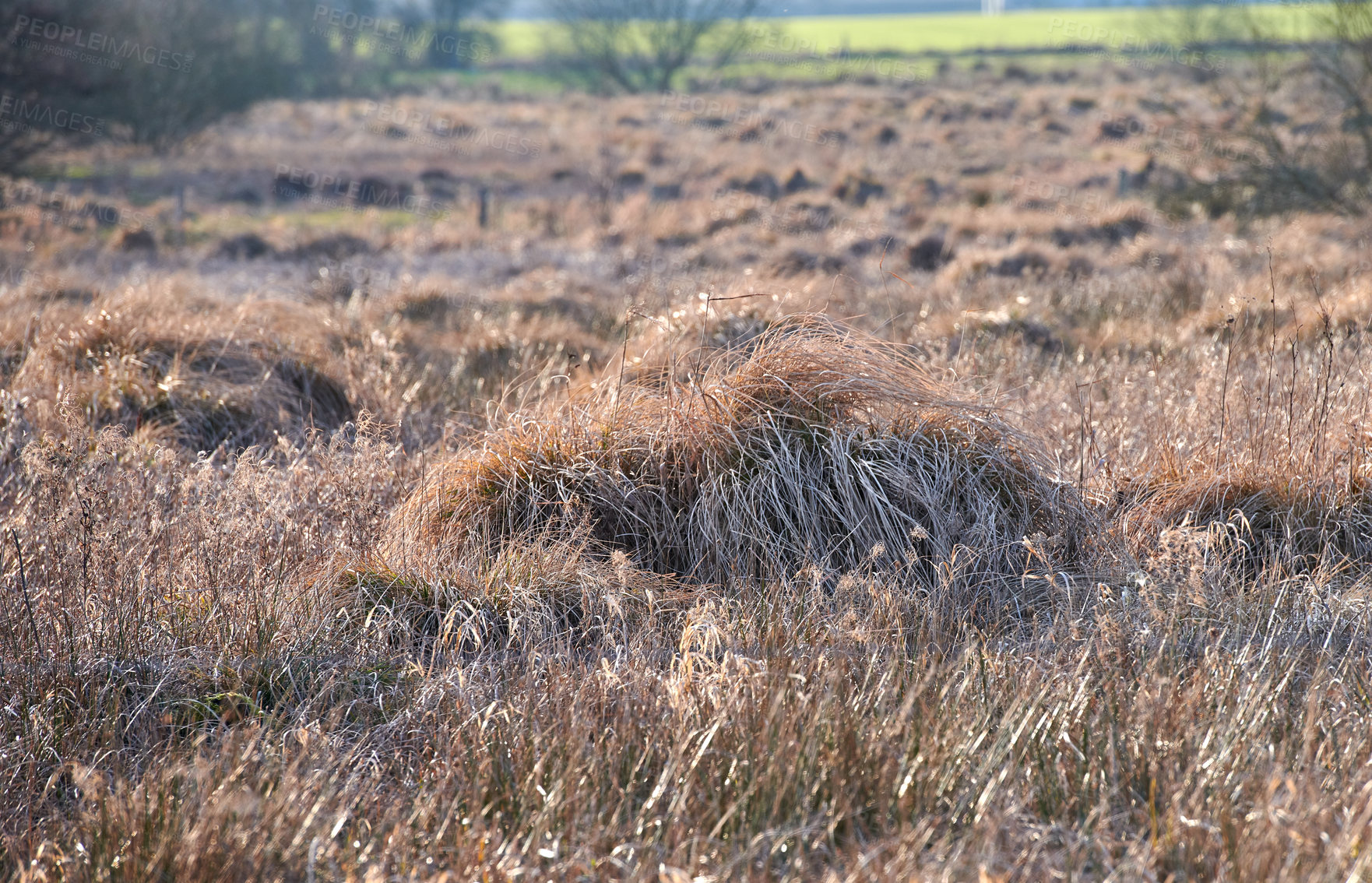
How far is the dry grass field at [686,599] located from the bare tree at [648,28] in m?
42.3

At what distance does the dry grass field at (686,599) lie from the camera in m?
2.14

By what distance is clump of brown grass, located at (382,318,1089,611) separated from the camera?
3.65 m

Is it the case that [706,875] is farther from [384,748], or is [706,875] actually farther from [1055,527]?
[1055,527]

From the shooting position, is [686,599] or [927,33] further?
[927,33]

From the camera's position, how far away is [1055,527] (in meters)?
3.71
